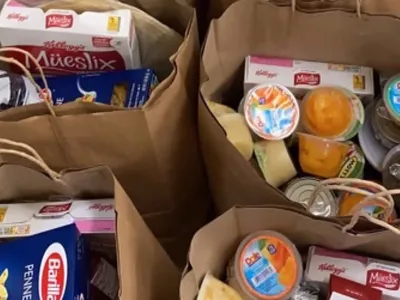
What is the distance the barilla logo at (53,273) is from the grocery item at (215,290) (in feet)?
0.54

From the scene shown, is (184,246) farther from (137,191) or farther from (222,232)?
(222,232)

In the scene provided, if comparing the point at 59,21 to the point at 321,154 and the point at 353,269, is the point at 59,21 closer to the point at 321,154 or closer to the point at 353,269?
the point at 321,154

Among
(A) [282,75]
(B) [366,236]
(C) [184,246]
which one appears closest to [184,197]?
(C) [184,246]

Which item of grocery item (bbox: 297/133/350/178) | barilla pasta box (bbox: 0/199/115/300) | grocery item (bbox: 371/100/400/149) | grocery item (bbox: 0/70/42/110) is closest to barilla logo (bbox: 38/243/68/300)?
barilla pasta box (bbox: 0/199/115/300)

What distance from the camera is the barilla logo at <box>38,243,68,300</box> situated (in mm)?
843

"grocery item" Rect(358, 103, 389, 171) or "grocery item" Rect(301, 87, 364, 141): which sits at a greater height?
"grocery item" Rect(301, 87, 364, 141)

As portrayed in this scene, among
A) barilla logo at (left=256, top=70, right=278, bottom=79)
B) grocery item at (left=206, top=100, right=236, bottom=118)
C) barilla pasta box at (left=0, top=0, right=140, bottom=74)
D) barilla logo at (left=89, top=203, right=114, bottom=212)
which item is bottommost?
barilla logo at (left=89, top=203, right=114, bottom=212)

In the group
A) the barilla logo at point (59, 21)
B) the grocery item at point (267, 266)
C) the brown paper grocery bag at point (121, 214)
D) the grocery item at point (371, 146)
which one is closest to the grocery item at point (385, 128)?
the grocery item at point (371, 146)

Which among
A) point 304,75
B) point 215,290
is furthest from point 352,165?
point 215,290

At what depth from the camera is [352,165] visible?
102 centimetres

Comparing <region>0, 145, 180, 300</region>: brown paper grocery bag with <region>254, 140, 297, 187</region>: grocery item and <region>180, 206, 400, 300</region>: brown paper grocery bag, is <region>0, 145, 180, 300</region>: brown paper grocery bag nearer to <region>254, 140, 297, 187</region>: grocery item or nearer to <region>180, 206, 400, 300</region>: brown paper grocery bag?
<region>180, 206, 400, 300</region>: brown paper grocery bag

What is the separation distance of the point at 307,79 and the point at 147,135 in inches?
10.1

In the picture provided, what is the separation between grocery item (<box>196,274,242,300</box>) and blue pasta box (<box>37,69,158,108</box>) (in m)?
0.26

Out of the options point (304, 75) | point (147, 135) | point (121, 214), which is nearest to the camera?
point (121, 214)
